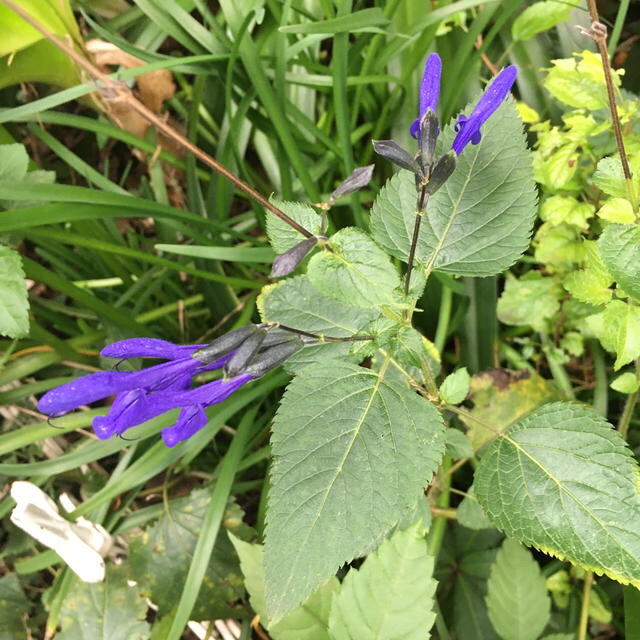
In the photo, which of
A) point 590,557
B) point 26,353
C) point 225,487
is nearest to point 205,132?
point 26,353

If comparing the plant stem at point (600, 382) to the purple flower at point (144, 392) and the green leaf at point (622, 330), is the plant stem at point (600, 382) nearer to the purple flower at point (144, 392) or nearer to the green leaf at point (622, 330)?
the green leaf at point (622, 330)

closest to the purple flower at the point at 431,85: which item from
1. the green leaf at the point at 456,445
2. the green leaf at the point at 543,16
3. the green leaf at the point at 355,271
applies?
the green leaf at the point at 355,271

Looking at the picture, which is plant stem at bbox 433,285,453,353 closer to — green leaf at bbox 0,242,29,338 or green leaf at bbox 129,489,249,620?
green leaf at bbox 129,489,249,620

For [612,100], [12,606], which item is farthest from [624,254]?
[12,606]

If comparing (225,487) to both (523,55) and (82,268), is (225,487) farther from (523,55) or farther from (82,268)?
(523,55)

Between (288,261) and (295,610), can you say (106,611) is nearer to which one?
(295,610)

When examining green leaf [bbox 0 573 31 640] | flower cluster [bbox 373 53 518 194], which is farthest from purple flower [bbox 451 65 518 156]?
green leaf [bbox 0 573 31 640]
